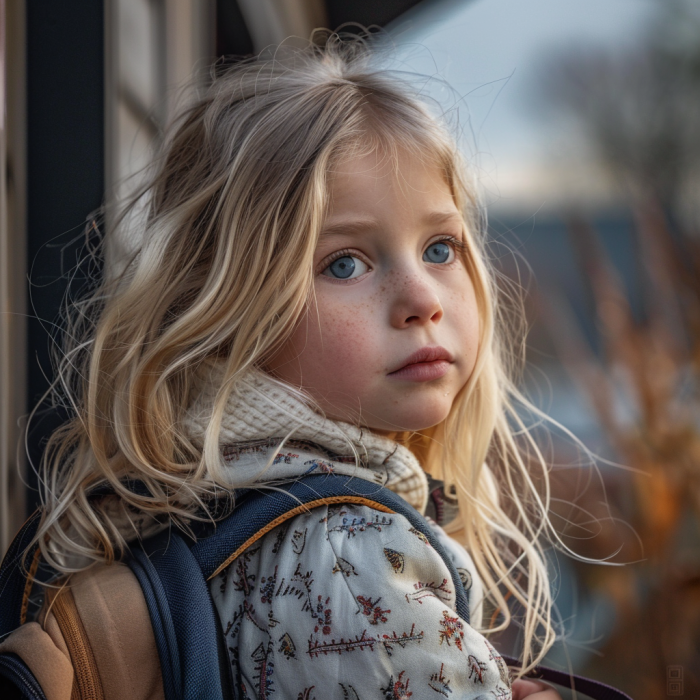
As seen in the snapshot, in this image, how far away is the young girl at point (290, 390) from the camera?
0.61 metres

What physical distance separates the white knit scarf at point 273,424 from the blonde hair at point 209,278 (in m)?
0.02

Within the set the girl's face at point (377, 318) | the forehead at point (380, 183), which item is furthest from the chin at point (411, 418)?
the forehead at point (380, 183)

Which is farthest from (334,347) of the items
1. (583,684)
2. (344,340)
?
(583,684)

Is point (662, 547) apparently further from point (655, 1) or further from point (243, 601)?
point (655, 1)

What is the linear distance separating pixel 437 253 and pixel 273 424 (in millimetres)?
274

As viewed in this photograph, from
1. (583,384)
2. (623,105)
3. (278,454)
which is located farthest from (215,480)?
(623,105)

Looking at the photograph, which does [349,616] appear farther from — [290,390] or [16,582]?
[16,582]

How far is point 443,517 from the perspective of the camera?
959mm

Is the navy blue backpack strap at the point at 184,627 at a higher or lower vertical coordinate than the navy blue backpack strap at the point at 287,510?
lower

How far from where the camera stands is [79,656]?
1.99ft

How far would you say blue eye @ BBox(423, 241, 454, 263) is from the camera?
786mm

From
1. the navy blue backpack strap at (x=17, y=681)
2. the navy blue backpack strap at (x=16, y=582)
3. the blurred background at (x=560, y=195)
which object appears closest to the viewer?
the navy blue backpack strap at (x=17, y=681)

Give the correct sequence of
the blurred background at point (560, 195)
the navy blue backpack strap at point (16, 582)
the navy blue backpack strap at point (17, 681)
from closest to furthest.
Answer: the navy blue backpack strap at point (17, 681) → the navy blue backpack strap at point (16, 582) → the blurred background at point (560, 195)

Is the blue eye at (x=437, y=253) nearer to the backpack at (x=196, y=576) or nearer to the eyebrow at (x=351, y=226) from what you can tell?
the eyebrow at (x=351, y=226)
